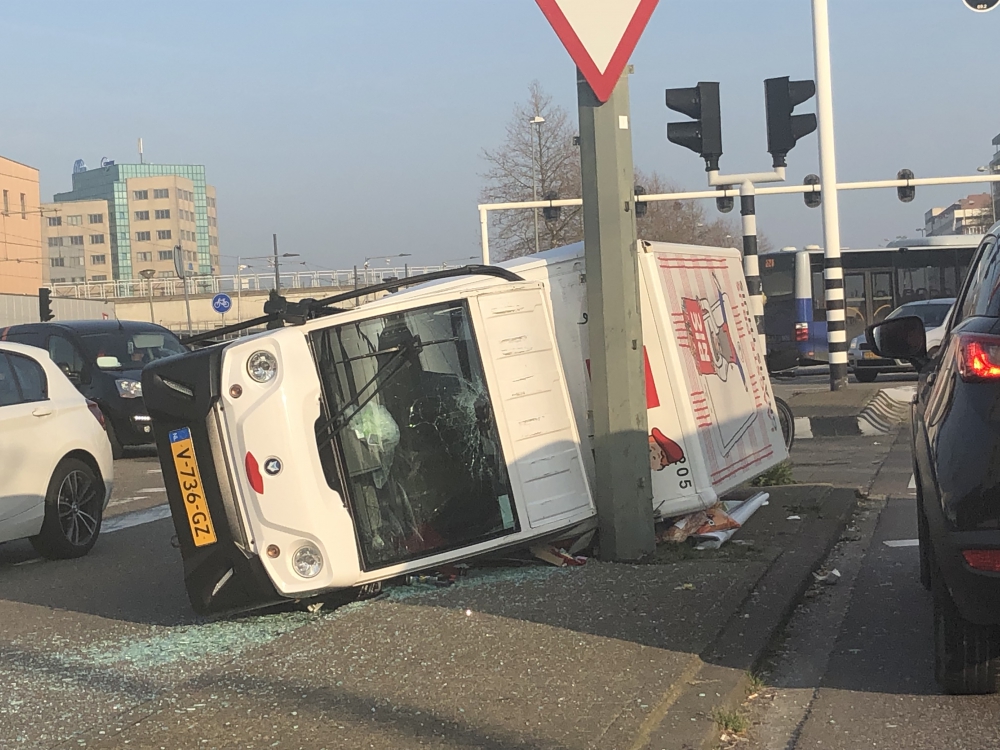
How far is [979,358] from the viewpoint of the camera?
13.4ft

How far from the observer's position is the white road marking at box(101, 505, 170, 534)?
10406mm

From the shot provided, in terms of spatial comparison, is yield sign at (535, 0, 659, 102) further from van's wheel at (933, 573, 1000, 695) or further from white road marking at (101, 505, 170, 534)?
white road marking at (101, 505, 170, 534)

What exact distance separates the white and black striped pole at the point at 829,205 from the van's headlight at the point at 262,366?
1539 centimetres

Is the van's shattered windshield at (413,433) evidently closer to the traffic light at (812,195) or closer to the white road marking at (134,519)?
the white road marking at (134,519)

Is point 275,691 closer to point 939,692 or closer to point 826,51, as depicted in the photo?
point 939,692

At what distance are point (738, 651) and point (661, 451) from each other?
2.10 meters

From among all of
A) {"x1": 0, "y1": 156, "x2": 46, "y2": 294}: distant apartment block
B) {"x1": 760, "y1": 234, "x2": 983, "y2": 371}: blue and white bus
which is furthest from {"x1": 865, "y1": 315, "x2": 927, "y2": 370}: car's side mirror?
{"x1": 0, "y1": 156, "x2": 46, "y2": 294}: distant apartment block

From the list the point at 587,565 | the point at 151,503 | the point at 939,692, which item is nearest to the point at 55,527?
the point at 151,503

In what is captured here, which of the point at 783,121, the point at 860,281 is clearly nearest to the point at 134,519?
the point at 783,121

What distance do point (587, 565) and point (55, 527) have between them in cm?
407

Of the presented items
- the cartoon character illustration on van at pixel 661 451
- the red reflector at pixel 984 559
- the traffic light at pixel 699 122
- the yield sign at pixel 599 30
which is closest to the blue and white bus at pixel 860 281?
the traffic light at pixel 699 122

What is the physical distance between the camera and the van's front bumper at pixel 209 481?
237 inches

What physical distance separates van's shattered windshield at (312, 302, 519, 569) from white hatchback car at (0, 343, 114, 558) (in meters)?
3.43

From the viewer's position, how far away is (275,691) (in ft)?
16.0
